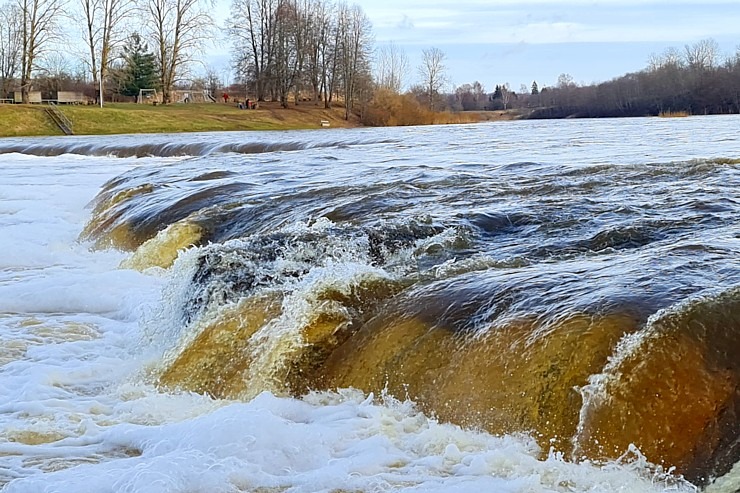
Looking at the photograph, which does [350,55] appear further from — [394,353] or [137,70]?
[394,353]

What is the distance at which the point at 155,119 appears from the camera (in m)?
42.2

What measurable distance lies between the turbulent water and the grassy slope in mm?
31349

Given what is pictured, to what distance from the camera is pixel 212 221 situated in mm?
9633

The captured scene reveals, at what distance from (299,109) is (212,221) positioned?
4490cm

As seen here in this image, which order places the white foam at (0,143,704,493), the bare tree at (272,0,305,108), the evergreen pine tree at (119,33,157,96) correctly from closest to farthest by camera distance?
1. the white foam at (0,143,704,493)
2. the evergreen pine tree at (119,33,157,96)
3. the bare tree at (272,0,305,108)

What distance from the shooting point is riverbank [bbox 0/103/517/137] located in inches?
1515

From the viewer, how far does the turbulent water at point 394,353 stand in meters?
3.89

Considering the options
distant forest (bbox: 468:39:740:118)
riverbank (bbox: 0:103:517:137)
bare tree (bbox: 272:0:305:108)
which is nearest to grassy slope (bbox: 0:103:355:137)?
riverbank (bbox: 0:103:517:137)

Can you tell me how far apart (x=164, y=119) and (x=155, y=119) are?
1.76 ft

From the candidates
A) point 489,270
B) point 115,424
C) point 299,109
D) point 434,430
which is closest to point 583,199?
point 489,270

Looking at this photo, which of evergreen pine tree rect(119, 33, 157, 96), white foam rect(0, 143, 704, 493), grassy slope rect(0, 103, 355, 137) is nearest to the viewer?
white foam rect(0, 143, 704, 493)

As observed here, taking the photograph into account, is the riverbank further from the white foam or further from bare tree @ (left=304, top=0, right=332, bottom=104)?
the white foam

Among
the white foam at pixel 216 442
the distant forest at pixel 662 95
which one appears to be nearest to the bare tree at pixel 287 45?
the distant forest at pixel 662 95

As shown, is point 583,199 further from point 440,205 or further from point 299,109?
point 299,109
